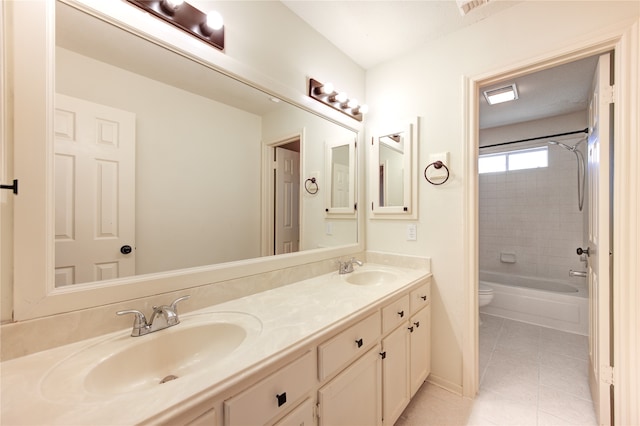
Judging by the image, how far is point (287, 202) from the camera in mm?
1682

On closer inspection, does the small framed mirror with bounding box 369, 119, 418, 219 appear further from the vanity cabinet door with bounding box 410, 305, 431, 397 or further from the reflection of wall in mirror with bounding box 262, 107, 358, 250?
the vanity cabinet door with bounding box 410, 305, 431, 397

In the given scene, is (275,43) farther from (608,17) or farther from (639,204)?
(639,204)

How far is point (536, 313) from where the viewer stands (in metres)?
2.82

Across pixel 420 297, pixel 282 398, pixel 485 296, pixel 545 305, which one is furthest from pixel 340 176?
pixel 545 305

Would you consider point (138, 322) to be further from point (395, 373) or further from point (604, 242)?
point (604, 242)

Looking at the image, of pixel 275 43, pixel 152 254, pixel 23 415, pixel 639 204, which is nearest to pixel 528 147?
pixel 639 204

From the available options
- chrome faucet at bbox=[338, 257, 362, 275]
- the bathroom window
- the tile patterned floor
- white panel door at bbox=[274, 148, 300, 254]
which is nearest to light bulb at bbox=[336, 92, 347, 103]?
white panel door at bbox=[274, 148, 300, 254]

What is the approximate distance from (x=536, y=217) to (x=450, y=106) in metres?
2.72

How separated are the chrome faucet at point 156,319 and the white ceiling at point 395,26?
5.91ft

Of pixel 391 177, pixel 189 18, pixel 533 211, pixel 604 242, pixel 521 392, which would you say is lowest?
Result: pixel 521 392

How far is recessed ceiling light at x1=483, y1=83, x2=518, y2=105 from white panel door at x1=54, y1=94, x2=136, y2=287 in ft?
9.95

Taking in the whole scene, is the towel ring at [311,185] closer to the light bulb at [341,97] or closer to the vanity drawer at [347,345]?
the light bulb at [341,97]

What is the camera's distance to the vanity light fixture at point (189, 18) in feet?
3.39

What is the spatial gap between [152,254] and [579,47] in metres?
2.44
